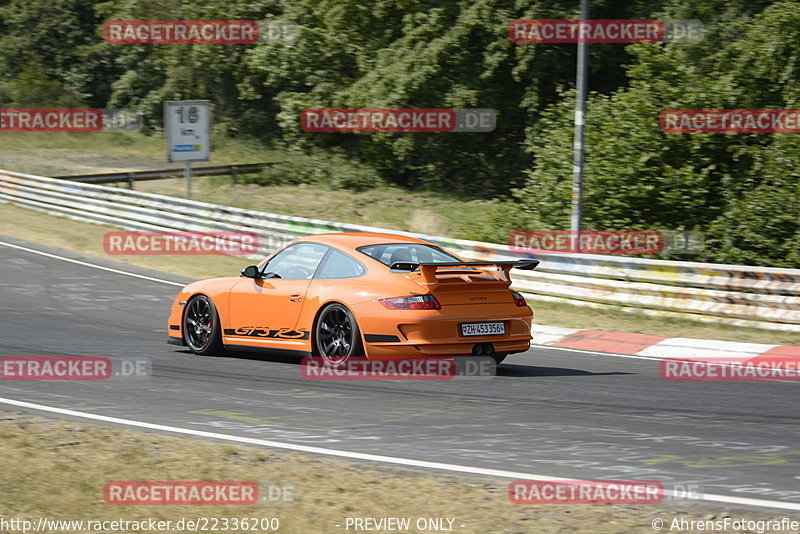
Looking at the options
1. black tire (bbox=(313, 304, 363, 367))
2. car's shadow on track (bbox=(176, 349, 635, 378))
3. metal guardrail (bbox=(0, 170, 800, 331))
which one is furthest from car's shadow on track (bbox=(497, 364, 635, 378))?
metal guardrail (bbox=(0, 170, 800, 331))

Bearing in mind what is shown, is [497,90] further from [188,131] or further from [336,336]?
[336,336]

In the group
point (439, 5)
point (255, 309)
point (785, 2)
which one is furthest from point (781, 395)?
point (439, 5)

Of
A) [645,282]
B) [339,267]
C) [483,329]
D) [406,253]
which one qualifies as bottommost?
[483,329]

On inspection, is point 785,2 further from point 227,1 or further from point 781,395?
point 227,1

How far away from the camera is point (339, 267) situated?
10.4 m

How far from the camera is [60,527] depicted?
199 inches

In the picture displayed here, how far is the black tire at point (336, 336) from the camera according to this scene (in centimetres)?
986

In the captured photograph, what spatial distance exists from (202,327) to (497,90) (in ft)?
73.6

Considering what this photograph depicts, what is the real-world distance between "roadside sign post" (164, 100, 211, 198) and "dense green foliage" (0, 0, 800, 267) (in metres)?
7.00

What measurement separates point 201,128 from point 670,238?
12676 mm

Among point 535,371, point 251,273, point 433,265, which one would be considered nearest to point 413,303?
point 433,265

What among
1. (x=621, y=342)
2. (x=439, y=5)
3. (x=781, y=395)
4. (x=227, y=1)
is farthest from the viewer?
(x=227, y=1)

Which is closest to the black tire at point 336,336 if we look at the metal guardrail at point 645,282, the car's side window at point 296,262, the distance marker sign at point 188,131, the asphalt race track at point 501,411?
the asphalt race track at point 501,411

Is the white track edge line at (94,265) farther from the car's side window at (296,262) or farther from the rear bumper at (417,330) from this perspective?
the rear bumper at (417,330)
